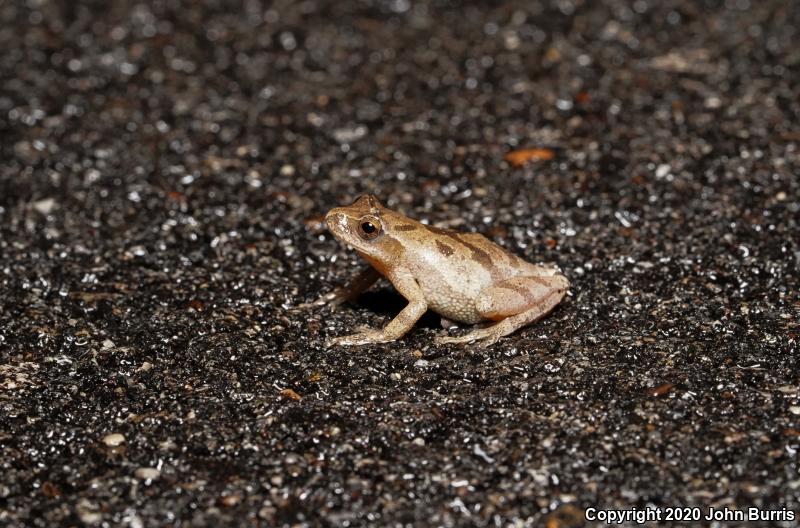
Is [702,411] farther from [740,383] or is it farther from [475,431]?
[475,431]

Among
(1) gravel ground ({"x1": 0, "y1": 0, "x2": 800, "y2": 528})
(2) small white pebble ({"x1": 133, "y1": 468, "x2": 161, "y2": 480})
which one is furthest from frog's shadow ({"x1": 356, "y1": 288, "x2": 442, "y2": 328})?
(2) small white pebble ({"x1": 133, "y1": 468, "x2": 161, "y2": 480})

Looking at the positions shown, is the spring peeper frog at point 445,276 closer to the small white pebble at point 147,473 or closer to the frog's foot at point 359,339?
the frog's foot at point 359,339

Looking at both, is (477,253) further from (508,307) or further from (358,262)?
(358,262)

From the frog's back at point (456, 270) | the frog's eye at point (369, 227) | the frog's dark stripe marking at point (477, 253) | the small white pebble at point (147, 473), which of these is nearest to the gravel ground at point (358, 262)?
the small white pebble at point (147, 473)

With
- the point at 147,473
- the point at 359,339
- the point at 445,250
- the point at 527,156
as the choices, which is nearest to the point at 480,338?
the point at 445,250

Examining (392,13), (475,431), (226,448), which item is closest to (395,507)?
(475,431)
